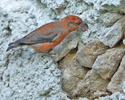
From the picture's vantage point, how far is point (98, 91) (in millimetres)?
2510

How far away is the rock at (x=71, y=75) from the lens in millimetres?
2707

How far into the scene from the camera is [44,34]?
3371 mm

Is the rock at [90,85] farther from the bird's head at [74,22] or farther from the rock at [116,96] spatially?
the bird's head at [74,22]

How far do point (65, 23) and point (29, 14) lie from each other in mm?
493

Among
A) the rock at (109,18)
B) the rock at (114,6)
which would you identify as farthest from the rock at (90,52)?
the rock at (114,6)

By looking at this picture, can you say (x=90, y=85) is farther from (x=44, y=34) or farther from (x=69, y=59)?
(x=44, y=34)

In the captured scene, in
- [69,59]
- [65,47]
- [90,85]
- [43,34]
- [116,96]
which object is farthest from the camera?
[43,34]

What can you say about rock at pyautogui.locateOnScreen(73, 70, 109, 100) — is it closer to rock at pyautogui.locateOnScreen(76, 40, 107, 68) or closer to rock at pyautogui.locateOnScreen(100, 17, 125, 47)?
rock at pyautogui.locateOnScreen(76, 40, 107, 68)

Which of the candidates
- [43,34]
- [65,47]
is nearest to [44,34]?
[43,34]

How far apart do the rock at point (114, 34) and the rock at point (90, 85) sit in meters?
0.33

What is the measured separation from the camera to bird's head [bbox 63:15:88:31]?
303 centimetres

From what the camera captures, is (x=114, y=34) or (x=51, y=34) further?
(x=51, y=34)

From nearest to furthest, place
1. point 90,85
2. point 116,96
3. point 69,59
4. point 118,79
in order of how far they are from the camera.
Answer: point 116,96
point 118,79
point 90,85
point 69,59

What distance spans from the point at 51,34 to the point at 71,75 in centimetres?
85
